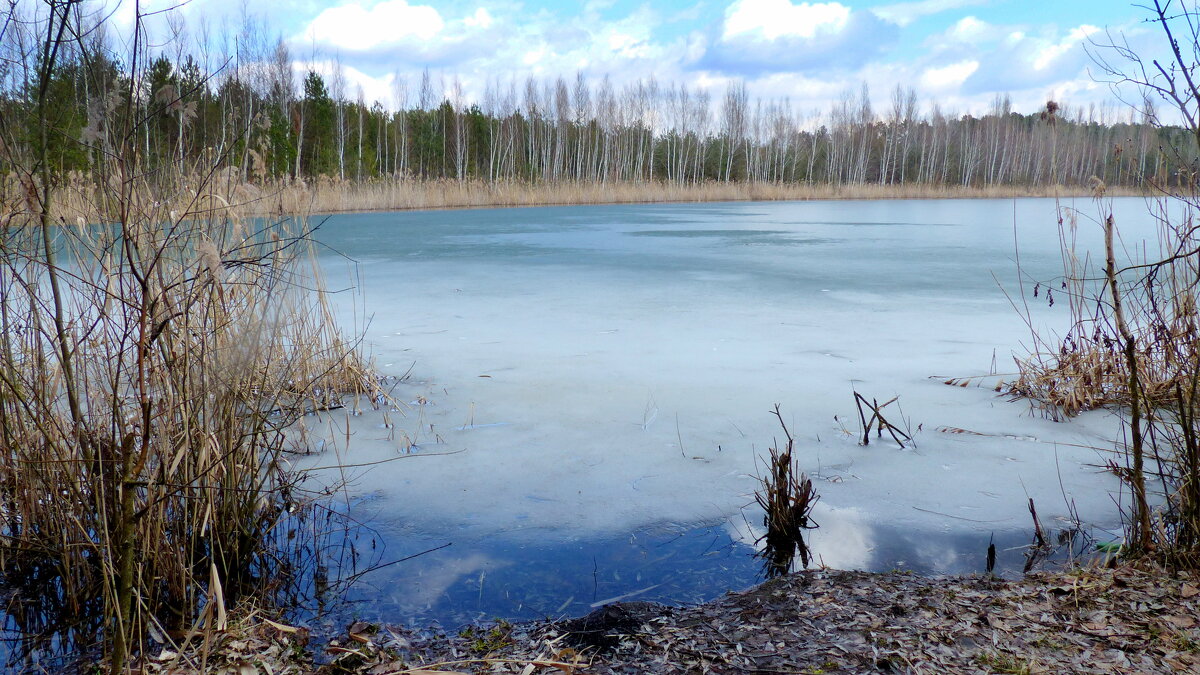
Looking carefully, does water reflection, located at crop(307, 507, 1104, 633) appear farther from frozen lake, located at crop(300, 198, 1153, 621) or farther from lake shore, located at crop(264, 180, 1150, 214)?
lake shore, located at crop(264, 180, 1150, 214)

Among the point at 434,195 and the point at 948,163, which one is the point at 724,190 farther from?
the point at 948,163

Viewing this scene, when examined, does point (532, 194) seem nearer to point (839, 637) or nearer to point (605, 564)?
point (605, 564)

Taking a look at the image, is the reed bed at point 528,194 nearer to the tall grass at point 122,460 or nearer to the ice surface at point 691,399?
the ice surface at point 691,399

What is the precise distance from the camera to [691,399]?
341 cm

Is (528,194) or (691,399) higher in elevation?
(528,194)

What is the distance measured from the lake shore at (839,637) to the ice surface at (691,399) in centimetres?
38

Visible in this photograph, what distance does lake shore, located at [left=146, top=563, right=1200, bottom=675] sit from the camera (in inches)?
61.8

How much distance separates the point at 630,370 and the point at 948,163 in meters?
39.6

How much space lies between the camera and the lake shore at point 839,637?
1.57 m

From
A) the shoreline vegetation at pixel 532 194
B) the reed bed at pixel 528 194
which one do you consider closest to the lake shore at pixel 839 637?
the shoreline vegetation at pixel 532 194

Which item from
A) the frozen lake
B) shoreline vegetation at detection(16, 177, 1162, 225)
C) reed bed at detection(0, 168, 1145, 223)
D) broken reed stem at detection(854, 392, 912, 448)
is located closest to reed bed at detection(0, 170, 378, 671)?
the frozen lake

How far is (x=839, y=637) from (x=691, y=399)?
177cm

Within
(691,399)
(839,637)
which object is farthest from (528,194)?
(839,637)

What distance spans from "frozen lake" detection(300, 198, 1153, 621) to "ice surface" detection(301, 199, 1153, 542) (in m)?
0.01
